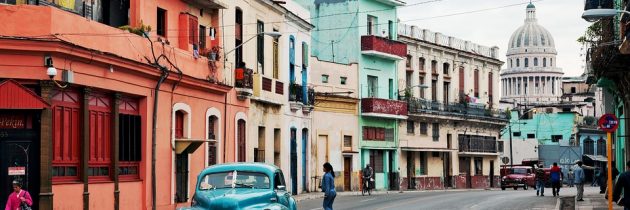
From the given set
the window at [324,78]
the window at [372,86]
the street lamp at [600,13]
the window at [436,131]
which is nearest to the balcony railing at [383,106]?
the window at [372,86]

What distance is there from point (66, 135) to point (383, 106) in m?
37.5

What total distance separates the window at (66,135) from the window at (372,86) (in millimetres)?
37015

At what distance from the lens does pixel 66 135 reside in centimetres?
2562

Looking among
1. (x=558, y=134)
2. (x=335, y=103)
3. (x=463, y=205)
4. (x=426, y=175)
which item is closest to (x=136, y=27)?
(x=463, y=205)

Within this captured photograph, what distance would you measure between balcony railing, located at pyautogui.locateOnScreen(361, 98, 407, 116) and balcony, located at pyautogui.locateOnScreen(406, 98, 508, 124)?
1.71 meters

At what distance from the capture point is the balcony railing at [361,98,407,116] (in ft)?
198

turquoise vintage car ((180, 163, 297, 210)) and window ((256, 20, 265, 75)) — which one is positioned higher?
window ((256, 20, 265, 75))

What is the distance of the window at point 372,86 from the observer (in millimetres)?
62188

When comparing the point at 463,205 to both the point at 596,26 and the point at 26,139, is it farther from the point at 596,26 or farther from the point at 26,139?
the point at 26,139

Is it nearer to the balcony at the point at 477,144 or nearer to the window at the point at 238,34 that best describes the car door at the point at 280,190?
the window at the point at 238,34

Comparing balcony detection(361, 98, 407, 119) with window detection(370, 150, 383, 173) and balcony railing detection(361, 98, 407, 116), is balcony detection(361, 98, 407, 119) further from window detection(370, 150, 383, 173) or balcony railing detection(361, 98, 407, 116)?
window detection(370, 150, 383, 173)

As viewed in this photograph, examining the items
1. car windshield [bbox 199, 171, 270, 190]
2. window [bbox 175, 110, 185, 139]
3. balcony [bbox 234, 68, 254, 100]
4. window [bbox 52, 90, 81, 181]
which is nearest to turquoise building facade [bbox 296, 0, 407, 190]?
balcony [bbox 234, 68, 254, 100]

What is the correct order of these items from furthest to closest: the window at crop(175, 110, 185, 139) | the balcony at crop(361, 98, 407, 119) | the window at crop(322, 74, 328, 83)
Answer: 1. the balcony at crop(361, 98, 407, 119)
2. the window at crop(322, 74, 328, 83)
3. the window at crop(175, 110, 185, 139)

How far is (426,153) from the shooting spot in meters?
68.5
